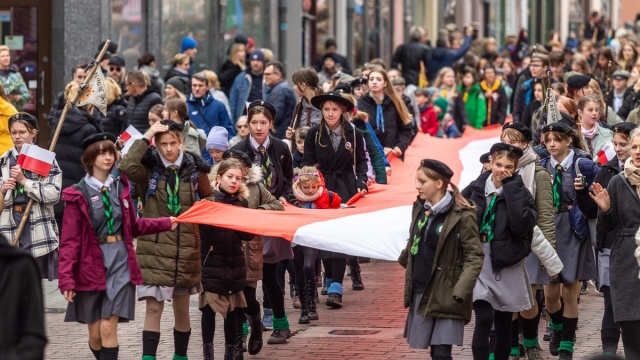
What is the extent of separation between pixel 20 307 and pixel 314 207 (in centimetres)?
714

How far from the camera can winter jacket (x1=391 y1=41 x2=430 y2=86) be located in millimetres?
29391

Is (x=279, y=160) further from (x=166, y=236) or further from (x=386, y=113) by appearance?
(x=386, y=113)

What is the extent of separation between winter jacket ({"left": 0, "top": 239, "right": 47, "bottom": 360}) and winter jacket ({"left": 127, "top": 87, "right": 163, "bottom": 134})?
1073cm

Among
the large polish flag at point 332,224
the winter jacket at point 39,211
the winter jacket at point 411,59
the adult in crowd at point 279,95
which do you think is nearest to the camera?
the large polish flag at point 332,224

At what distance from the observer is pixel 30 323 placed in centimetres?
533

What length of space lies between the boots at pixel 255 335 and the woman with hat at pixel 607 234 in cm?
253

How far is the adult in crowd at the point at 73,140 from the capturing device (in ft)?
47.4

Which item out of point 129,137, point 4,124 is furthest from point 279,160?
point 4,124

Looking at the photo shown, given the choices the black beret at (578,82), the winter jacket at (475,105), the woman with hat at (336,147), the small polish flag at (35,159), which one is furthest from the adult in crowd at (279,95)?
the winter jacket at (475,105)

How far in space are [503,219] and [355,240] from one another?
1.14 m

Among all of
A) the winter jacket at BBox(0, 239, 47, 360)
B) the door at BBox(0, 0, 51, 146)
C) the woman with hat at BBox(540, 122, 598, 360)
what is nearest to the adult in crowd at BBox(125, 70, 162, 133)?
the door at BBox(0, 0, 51, 146)

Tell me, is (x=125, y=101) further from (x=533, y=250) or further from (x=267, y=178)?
(x=533, y=250)

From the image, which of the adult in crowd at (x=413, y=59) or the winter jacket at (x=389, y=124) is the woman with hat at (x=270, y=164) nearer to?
the winter jacket at (x=389, y=124)

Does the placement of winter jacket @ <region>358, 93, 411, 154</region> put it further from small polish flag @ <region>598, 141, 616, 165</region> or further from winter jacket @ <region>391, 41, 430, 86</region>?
winter jacket @ <region>391, 41, 430, 86</region>
